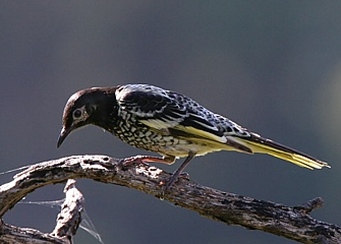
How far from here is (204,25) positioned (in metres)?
20.2

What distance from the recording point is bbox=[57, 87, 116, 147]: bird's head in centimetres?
455

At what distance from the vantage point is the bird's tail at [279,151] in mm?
4527

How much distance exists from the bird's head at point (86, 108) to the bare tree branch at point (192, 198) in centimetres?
24

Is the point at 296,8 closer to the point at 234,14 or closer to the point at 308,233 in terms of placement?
the point at 234,14

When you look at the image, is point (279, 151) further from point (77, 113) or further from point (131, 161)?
point (77, 113)

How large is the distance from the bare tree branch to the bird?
173 mm

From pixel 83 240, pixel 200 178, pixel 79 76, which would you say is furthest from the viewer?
pixel 79 76

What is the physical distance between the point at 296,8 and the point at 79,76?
179 inches

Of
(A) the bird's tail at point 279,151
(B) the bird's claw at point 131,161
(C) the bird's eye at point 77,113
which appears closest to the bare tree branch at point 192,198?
(B) the bird's claw at point 131,161

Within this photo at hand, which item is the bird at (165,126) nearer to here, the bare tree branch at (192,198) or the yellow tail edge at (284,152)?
the yellow tail edge at (284,152)

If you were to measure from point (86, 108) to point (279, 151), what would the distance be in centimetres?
81

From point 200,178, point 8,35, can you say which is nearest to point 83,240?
point 200,178

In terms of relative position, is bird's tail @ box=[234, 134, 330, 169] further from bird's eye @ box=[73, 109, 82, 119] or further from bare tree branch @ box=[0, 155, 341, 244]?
bird's eye @ box=[73, 109, 82, 119]

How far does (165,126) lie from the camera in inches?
178
